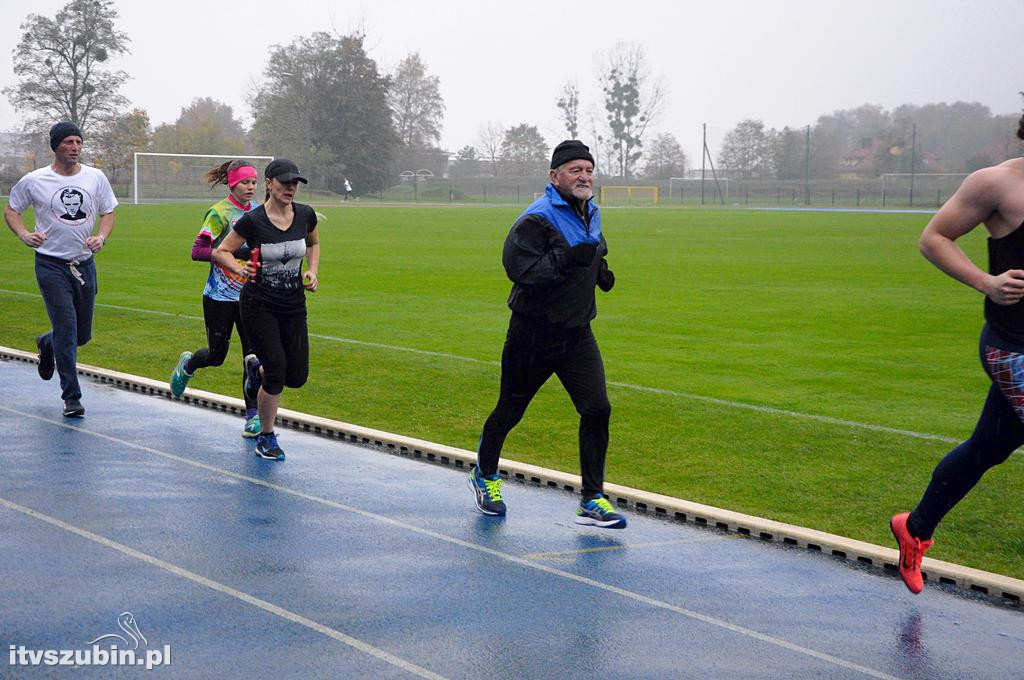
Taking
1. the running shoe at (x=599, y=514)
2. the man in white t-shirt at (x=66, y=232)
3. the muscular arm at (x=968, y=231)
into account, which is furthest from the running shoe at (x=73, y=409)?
the muscular arm at (x=968, y=231)

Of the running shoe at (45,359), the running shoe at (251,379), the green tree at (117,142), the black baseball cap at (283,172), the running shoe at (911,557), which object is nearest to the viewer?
the running shoe at (911,557)

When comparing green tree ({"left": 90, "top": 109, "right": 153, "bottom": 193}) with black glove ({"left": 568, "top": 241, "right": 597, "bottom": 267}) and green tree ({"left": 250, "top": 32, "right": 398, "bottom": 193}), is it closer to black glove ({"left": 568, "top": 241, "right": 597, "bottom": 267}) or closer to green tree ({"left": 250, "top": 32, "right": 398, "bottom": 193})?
green tree ({"left": 250, "top": 32, "right": 398, "bottom": 193})

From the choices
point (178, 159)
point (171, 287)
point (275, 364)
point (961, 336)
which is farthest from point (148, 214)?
point (275, 364)

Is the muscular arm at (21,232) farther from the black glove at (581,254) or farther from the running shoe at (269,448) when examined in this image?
the black glove at (581,254)

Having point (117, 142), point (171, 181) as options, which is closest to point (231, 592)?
point (171, 181)

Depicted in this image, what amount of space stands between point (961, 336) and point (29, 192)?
36.7 feet

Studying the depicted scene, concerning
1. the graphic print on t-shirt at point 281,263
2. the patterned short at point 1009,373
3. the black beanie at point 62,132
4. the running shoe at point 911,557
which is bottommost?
the running shoe at point 911,557

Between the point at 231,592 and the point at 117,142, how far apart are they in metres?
89.5

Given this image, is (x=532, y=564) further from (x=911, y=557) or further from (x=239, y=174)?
(x=239, y=174)

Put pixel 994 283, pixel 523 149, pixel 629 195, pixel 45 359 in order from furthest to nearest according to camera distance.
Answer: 1. pixel 523 149
2. pixel 629 195
3. pixel 45 359
4. pixel 994 283

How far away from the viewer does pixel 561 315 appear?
664 cm

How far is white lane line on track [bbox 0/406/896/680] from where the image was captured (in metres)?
4.92

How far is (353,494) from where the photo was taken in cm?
753

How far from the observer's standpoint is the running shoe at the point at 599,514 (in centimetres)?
678
